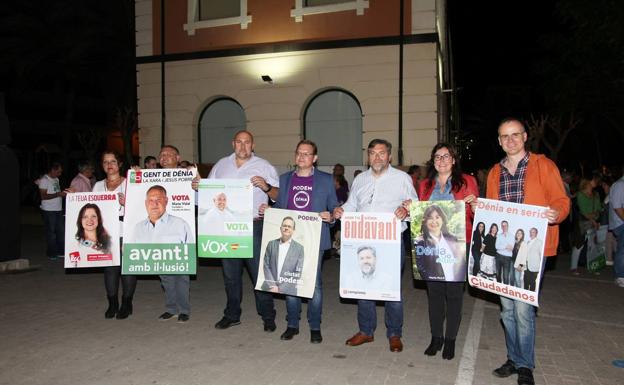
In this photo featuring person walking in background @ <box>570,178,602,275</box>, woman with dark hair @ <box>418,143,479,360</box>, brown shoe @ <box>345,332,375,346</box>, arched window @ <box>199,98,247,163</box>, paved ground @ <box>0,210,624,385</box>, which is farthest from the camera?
arched window @ <box>199,98,247,163</box>

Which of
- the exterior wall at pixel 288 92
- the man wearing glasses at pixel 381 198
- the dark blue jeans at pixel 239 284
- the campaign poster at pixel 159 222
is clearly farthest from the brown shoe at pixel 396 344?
the exterior wall at pixel 288 92

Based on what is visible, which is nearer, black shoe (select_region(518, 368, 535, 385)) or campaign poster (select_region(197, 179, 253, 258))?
black shoe (select_region(518, 368, 535, 385))

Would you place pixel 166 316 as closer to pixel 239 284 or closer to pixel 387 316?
pixel 239 284

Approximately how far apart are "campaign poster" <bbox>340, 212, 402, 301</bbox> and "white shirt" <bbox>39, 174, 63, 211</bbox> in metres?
8.48

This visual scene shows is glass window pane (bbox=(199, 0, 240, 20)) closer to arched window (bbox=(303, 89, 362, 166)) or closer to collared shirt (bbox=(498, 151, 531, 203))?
arched window (bbox=(303, 89, 362, 166))

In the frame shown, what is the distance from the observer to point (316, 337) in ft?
18.3

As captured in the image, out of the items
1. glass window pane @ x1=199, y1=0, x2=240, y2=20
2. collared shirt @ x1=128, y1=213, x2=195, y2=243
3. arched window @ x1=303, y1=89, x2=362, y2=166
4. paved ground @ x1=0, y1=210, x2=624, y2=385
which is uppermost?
glass window pane @ x1=199, y1=0, x2=240, y2=20

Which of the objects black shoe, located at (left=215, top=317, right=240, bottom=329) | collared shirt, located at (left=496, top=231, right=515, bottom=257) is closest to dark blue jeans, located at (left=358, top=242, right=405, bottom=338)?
collared shirt, located at (left=496, top=231, right=515, bottom=257)

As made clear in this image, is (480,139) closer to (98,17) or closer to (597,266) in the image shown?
(98,17)

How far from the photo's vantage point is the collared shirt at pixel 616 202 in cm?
871

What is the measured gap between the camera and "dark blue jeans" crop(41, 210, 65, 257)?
11164 mm

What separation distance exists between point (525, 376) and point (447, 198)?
5.48 ft

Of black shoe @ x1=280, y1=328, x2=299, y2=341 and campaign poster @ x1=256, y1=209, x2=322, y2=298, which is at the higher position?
campaign poster @ x1=256, y1=209, x2=322, y2=298

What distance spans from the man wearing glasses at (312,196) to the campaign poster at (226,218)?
0.47m
